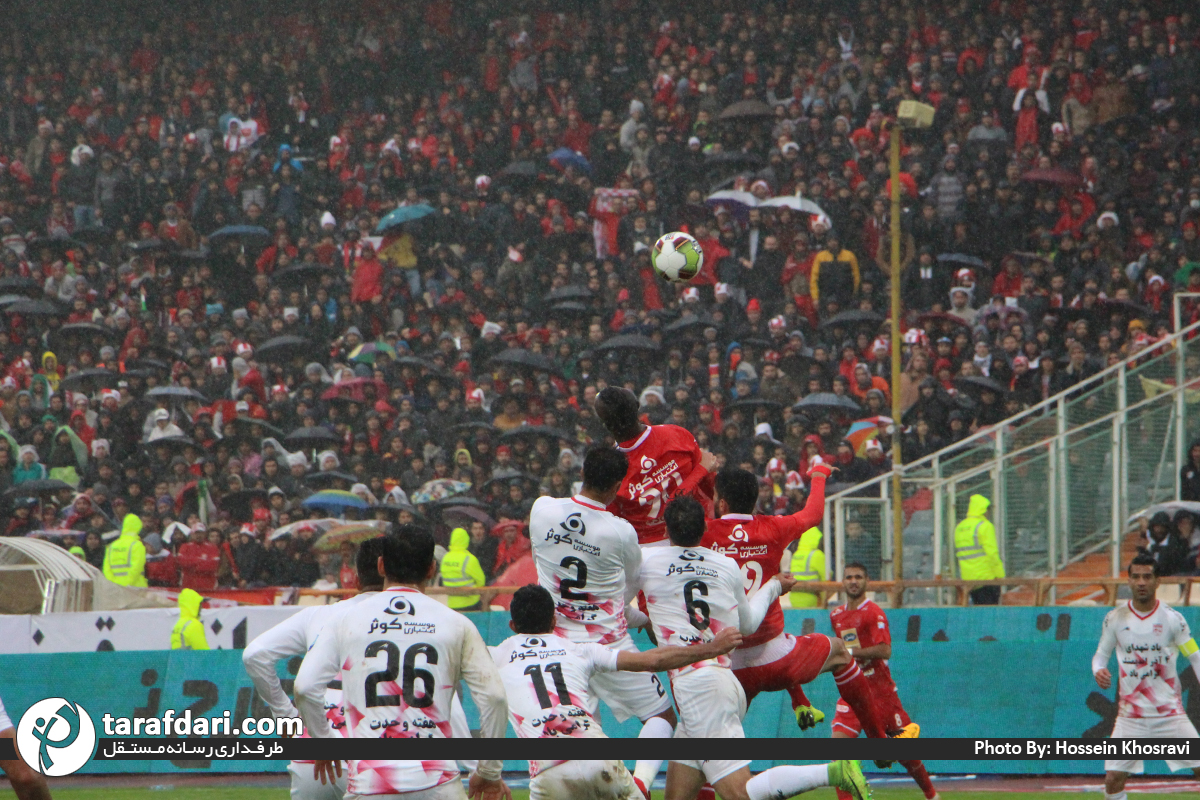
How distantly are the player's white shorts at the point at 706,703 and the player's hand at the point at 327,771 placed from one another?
2.19 m

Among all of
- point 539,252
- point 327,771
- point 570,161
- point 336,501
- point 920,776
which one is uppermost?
point 570,161

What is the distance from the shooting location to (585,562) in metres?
8.28

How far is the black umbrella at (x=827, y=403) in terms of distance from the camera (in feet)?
63.7

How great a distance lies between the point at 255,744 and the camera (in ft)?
23.3

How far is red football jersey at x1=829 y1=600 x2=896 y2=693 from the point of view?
11047 mm

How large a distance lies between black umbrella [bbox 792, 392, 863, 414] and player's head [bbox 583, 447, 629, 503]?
1150cm

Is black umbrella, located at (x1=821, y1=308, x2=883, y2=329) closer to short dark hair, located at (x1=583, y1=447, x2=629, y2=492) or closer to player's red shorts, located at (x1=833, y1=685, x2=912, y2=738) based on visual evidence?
player's red shorts, located at (x1=833, y1=685, x2=912, y2=738)

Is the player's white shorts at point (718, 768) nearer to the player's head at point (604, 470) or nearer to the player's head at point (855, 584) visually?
the player's head at point (604, 470)

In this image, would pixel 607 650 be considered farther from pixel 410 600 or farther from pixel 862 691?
pixel 862 691

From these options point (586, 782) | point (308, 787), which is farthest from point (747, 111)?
point (308, 787)

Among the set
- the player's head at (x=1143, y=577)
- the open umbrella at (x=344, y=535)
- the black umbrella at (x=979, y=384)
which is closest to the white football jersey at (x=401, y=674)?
the player's head at (x=1143, y=577)

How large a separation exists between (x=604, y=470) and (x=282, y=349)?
16.2m

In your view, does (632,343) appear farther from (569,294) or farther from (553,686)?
(553,686)

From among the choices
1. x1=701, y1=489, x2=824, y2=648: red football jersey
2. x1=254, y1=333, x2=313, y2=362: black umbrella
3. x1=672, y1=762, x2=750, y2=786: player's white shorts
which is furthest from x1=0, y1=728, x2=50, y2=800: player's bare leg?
x1=254, y1=333, x2=313, y2=362: black umbrella
